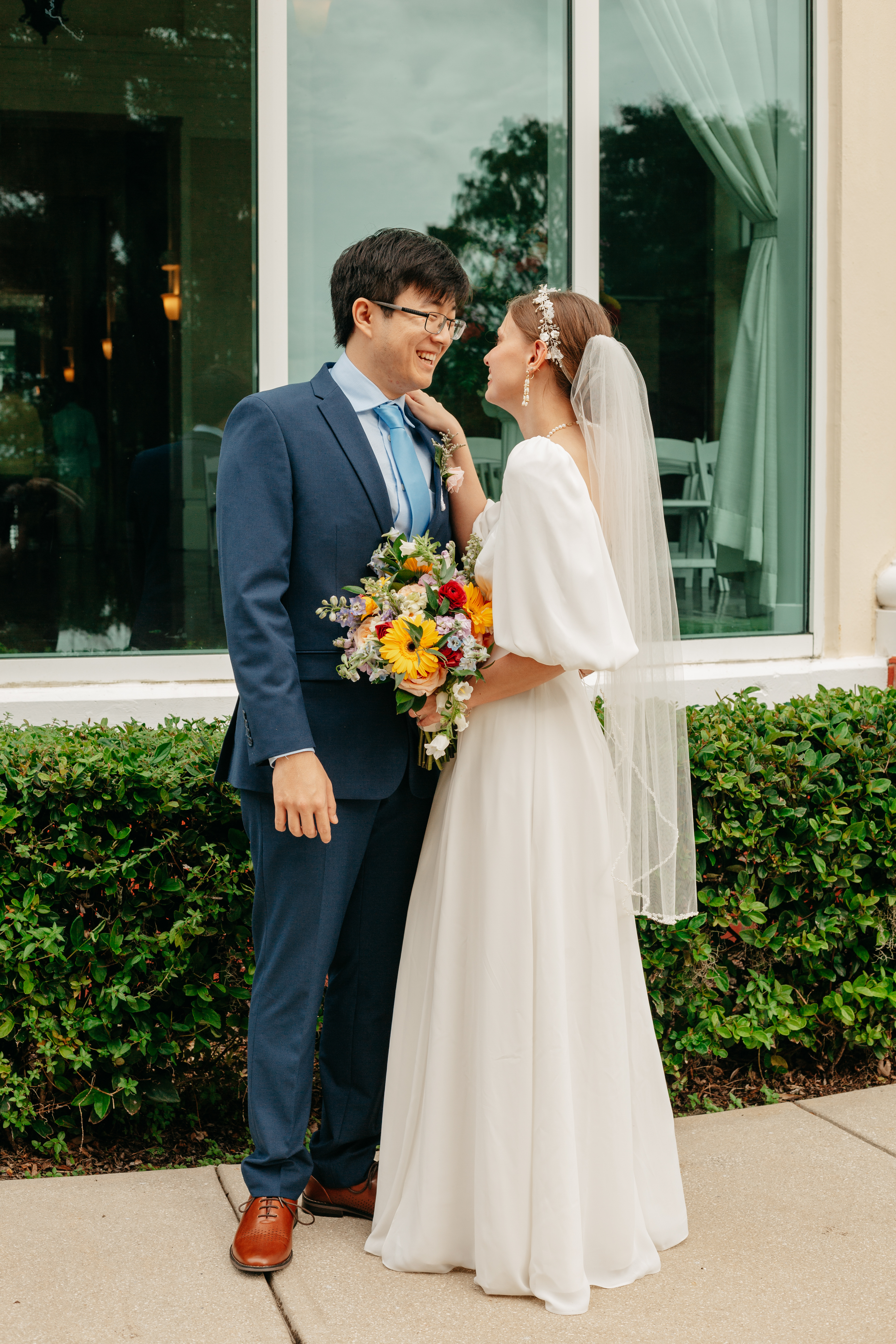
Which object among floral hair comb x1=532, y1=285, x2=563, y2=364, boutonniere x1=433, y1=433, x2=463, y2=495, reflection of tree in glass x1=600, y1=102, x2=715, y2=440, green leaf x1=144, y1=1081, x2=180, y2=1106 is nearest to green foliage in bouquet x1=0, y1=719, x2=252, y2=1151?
green leaf x1=144, y1=1081, x2=180, y2=1106

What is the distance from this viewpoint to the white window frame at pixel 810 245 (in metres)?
4.83

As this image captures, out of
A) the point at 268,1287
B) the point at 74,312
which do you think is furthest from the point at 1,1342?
the point at 74,312

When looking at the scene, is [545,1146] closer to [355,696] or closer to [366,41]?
[355,696]

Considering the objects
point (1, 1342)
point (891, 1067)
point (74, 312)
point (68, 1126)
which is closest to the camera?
point (1, 1342)

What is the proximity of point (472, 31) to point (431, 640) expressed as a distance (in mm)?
3353

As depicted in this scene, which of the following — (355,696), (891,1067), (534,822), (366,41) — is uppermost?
(366,41)

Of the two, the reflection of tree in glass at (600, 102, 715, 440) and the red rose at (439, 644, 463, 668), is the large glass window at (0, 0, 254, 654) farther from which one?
the red rose at (439, 644, 463, 668)

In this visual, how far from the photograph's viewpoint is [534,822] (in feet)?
8.68

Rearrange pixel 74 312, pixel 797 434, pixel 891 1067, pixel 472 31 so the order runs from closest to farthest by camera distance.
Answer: pixel 891 1067 < pixel 74 312 < pixel 472 31 < pixel 797 434

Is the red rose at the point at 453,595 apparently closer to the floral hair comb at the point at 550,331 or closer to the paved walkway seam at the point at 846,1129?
the floral hair comb at the point at 550,331

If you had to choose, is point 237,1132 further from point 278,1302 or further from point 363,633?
point 363,633

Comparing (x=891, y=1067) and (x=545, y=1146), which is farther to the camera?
(x=891, y=1067)

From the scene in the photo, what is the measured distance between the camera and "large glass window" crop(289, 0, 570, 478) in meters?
4.57

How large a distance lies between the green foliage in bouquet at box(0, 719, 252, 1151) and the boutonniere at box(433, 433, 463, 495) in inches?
39.2
